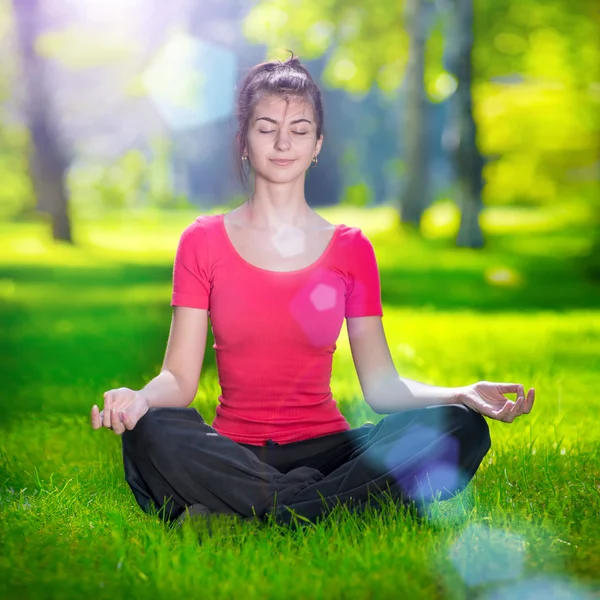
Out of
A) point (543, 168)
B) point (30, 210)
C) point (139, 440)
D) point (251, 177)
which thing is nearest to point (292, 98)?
point (251, 177)

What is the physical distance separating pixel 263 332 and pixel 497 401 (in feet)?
2.88

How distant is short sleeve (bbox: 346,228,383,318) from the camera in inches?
159

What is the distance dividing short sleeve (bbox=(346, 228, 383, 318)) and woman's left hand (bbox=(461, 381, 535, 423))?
54 centimetres

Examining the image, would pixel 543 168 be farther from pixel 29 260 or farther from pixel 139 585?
pixel 139 585

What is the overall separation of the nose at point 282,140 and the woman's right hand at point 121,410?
1.06 m

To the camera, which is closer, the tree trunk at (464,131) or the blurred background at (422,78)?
the tree trunk at (464,131)

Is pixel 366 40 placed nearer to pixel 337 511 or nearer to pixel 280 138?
pixel 280 138

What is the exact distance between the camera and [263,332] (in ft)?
12.7

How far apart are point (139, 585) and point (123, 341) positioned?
6013 mm

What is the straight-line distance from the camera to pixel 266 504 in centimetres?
375

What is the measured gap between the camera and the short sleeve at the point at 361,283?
404 cm

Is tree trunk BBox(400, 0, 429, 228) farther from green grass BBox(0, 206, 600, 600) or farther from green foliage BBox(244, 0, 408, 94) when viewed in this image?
green grass BBox(0, 206, 600, 600)

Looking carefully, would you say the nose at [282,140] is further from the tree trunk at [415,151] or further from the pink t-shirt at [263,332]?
the tree trunk at [415,151]

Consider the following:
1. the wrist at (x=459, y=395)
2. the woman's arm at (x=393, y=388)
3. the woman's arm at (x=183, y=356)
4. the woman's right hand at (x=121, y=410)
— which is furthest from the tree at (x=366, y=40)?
the woman's right hand at (x=121, y=410)
